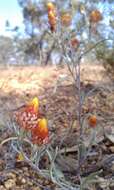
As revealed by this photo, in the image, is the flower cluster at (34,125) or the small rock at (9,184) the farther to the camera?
the small rock at (9,184)

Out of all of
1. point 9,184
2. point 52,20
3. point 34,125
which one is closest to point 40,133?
point 34,125

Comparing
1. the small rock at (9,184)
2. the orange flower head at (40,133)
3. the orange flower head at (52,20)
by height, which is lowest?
the small rock at (9,184)

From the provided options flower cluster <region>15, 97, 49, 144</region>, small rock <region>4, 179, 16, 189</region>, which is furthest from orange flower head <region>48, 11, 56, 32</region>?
small rock <region>4, 179, 16, 189</region>

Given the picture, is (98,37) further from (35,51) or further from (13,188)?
(35,51)

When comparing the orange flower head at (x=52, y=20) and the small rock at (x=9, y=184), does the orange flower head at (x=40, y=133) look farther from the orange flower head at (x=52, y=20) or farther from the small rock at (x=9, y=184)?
the small rock at (x=9, y=184)

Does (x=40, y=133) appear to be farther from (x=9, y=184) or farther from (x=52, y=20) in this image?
(x=9, y=184)

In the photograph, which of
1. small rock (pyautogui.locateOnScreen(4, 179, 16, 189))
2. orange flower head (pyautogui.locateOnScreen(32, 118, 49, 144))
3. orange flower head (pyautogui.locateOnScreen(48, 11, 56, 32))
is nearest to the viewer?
orange flower head (pyautogui.locateOnScreen(32, 118, 49, 144))

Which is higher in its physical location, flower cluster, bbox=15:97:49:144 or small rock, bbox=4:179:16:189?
flower cluster, bbox=15:97:49:144

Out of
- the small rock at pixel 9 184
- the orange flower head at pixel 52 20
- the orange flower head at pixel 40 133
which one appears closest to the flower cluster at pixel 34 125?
the orange flower head at pixel 40 133

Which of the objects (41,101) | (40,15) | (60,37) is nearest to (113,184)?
(60,37)

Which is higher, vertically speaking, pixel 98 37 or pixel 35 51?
pixel 98 37

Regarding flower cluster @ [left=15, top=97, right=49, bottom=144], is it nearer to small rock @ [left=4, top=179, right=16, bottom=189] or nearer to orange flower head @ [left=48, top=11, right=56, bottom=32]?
orange flower head @ [left=48, top=11, right=56, bottom=32]
